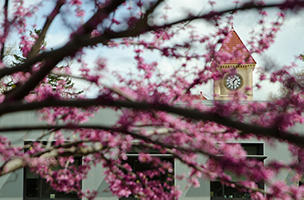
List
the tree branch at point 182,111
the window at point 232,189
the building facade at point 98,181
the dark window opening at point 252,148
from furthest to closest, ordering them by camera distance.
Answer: the dark window opening at point 252,148, the window at point 232,189, the building facade at point 98,181, the tree branch at point 182,111

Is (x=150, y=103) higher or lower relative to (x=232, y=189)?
higher

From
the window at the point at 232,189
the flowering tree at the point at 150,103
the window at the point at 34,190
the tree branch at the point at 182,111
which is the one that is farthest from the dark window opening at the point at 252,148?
the tree branch at the point at 182,111

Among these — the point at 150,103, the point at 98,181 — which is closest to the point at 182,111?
the point at 150,103

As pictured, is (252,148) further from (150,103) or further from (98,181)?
(150,103)

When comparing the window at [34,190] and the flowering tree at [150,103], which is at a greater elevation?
the flowering tree at [150,103]

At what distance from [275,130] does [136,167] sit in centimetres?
1223

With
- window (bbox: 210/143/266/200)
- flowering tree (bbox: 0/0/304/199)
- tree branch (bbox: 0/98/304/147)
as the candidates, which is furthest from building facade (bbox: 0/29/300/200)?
tree branch (bbox: 0/98/304/147)

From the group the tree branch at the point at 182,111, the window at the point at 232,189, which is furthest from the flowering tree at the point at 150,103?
the window at the point at 232,189

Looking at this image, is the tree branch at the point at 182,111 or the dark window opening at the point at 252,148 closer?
the tree branch at the point at 182,111

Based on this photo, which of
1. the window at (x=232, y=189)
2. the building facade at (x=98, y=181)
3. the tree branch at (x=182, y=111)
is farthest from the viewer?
the window at (x=232, y=189)

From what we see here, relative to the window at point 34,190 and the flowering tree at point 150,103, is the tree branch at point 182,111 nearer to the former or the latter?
the flowering tree at point 150,103

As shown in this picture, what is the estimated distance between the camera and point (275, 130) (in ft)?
7.49

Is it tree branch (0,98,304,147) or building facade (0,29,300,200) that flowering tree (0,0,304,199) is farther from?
building facade (0,29,300,200)

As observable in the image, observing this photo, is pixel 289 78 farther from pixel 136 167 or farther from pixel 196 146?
pixel 136 167
